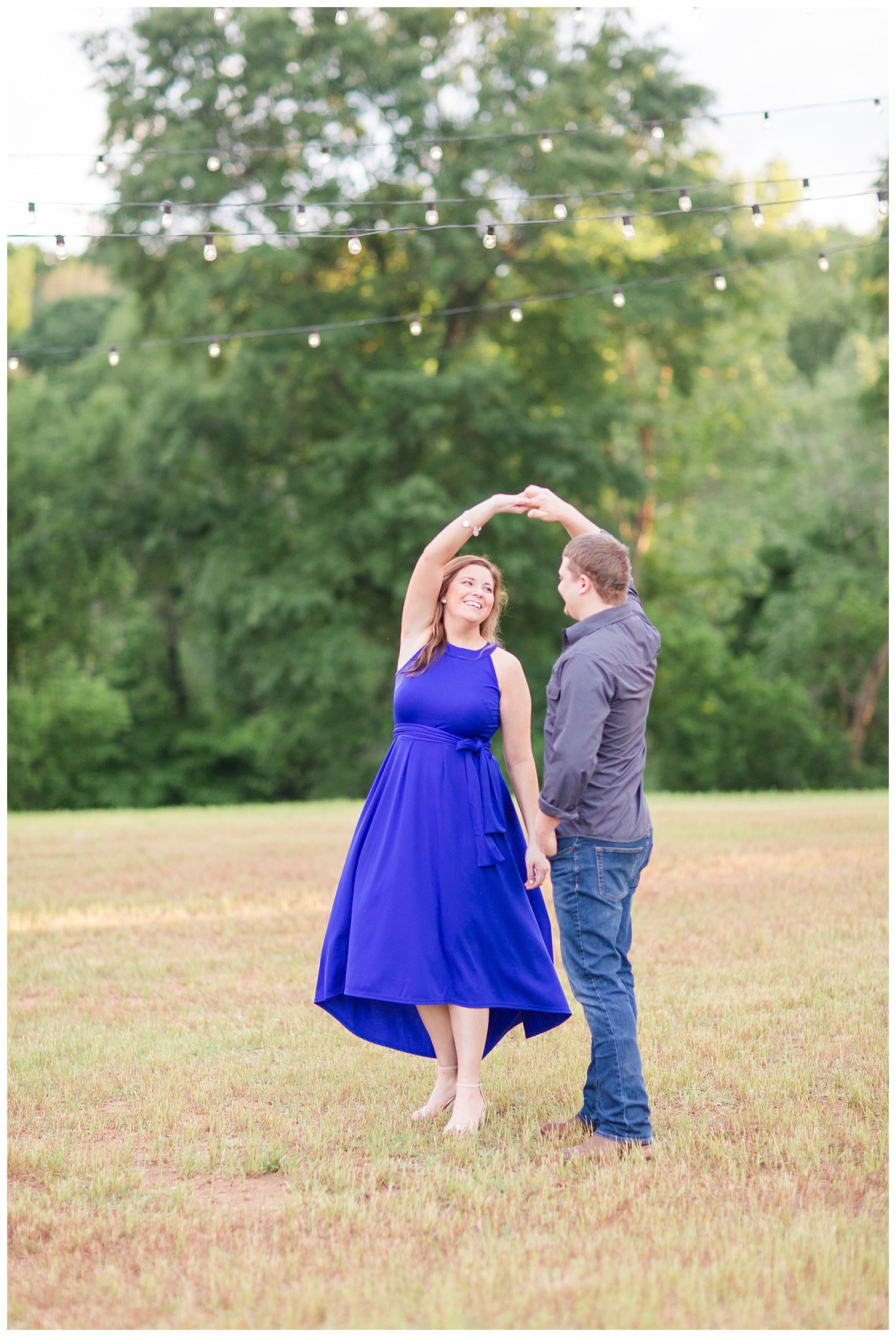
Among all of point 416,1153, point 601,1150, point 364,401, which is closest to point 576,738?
point 601,1150

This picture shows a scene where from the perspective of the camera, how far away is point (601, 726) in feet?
12.0

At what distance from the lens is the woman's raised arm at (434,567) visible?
4.19 metres

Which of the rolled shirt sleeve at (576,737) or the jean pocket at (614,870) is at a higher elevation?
the rolled shirt sleeve at (576,737)

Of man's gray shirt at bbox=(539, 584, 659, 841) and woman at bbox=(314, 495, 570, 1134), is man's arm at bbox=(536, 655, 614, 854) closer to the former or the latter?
man's gray shirt at bbox=(539, 584, 659, 841)

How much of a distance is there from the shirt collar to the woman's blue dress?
459 mm

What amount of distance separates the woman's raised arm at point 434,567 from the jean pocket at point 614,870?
1.00 meters

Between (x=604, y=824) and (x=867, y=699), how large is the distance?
2766 centimetres

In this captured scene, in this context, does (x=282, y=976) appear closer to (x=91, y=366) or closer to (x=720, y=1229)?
(x=720, y=1229)

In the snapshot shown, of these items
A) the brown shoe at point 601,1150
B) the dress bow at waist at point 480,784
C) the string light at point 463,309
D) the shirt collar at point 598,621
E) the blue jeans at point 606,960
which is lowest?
the brown shoe at point 601,1150

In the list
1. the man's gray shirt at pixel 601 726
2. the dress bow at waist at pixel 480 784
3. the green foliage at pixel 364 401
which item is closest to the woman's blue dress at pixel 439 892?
the dress bow at waist at pixel 480 784

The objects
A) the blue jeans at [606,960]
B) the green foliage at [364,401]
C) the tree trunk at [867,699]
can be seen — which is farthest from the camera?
the tree trunk at [867,699]

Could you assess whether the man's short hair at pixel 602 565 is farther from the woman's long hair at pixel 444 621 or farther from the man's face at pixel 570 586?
the woman's long hair at pixel 444 621

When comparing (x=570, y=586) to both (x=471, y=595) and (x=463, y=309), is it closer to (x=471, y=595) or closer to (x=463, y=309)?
(x=471, y=595)

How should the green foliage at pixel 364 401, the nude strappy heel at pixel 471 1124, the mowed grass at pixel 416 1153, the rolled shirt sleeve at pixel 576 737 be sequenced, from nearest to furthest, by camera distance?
the mowed grass at pixel 416 1153, the rolled shirt sleeve at pixel 576 737, the nude strappy heel at pixel 471 1124, the green foliage at pixel 364 401
